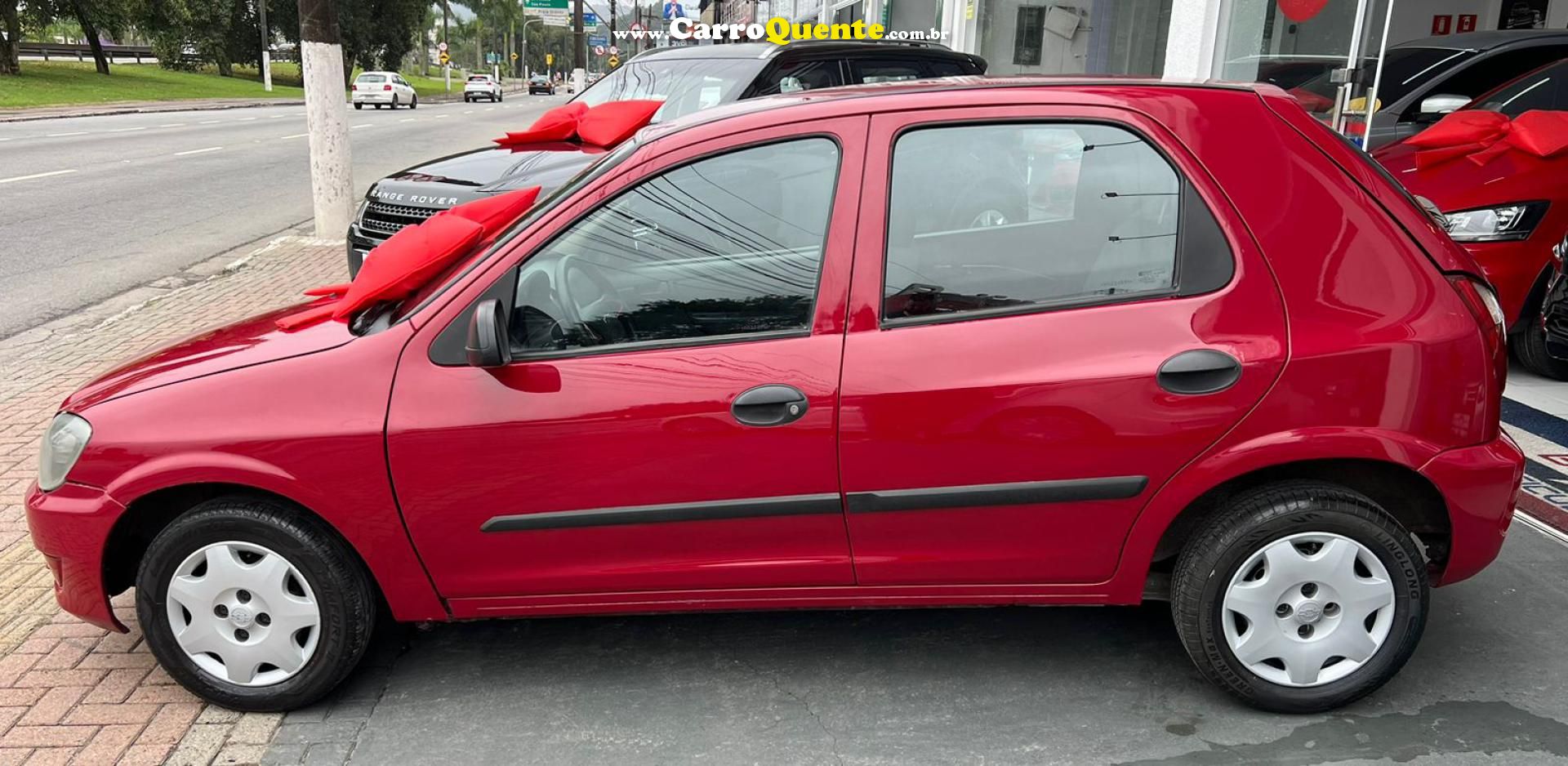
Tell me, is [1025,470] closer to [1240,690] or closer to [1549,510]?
[1240,690]

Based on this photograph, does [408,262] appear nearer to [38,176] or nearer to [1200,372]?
[1200,372]

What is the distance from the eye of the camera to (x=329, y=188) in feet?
34.1

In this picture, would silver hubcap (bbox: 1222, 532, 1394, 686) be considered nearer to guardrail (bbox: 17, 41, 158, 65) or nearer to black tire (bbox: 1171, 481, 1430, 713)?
black tire (bbox: 1171, 481, 1430, 713)

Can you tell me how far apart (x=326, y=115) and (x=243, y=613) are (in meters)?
8.02

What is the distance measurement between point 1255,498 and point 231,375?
2622mm

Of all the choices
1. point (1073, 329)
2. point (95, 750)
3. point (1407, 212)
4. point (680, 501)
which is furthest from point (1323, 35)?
point (95, 750)

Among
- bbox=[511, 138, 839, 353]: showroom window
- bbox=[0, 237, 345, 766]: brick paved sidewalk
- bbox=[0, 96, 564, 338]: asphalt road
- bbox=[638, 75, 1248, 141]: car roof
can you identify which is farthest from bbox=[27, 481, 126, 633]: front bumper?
bbox=[0, 96, 564, 338]: asphalt road

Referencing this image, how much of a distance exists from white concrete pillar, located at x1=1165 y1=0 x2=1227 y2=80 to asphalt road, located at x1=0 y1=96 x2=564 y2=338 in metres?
8.69


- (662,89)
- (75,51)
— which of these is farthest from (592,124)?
(75,51)

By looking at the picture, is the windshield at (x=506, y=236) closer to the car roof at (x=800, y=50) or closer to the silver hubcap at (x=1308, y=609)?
the silver hubcap at (x=1308, y=609)

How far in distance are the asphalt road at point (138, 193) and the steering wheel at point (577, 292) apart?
6.18m

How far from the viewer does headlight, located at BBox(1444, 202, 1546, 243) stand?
583 cm

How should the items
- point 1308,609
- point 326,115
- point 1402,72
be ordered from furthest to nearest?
point 326,115
point 1402,72
point 1308,609

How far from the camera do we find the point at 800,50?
25.6ft
